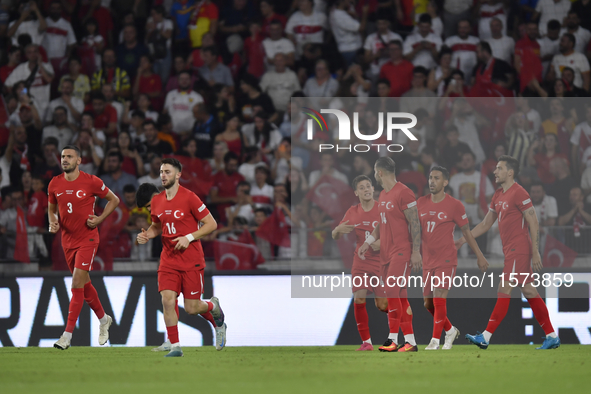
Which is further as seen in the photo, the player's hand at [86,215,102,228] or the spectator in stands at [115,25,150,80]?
the spectator in stands at [115,25,150,80]

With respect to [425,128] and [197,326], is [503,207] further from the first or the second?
[197,326]

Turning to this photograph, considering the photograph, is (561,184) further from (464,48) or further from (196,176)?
(196,176)

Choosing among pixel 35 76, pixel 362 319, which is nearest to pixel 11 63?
pixel 35 76

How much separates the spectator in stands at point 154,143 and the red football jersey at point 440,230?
16.2 feet

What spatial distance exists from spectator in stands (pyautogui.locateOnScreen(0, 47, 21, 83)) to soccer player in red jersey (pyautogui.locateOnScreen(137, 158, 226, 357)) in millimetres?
7350

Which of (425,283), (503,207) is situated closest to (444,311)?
(425,283)

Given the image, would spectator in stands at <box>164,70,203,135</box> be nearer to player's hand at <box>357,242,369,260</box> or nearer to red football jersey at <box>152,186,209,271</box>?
player's hand at <box>357,242,369,260</box>

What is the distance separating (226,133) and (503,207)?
5.07m

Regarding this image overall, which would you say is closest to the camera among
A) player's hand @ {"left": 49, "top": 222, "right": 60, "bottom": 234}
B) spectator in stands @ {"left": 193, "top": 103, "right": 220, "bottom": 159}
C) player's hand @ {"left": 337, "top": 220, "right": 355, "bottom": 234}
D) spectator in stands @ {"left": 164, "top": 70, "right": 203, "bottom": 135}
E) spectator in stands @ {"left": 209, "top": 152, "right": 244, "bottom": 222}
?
player's hand @ {"left": 49, "top": 222, "right": 60, "bottom": 234}

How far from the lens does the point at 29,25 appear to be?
1458cm

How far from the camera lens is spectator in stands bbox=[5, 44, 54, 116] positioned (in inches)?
543

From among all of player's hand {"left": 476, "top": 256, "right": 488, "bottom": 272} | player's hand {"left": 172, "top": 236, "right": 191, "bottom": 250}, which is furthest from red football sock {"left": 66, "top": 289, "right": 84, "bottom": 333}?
player's hand {"left": 476, "top": 256, "right": 488, "bottom": 272}

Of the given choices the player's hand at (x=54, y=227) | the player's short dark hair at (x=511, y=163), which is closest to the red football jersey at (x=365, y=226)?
the player's short dark hair at (x=511, y=163)

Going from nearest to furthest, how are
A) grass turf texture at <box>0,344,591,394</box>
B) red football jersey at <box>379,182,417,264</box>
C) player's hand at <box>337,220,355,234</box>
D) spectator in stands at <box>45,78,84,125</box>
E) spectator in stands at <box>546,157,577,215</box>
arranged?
grass turf texture at <box>0,344,591,394</box> → red football jersey at <box>379,182,417,264</box> → player's hand at <box>337,220,355,234</box> → spectator in stands at <box>546,157,577,215</box> → spectator in stands at <box>45,78,84,125</box>
